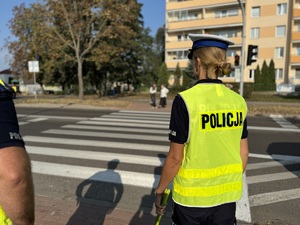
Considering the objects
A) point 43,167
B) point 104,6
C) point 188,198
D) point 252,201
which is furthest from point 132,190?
point 104,6

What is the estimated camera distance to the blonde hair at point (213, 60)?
180 centimetres

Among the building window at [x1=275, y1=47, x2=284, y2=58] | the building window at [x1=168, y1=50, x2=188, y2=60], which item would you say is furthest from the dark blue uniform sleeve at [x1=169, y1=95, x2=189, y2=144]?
the building window at [x1=168, y1=50, x2=188, y2=60]

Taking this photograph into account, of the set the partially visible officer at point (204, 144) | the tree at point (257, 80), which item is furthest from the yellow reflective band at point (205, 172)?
the tree at point (257, 80)

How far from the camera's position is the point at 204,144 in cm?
177

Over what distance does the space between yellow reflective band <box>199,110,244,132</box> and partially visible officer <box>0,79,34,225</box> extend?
1.03 meters

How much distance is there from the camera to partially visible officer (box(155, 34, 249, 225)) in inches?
68.3

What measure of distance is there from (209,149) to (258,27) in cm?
4491

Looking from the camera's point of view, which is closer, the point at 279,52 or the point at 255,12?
the point at 279,52

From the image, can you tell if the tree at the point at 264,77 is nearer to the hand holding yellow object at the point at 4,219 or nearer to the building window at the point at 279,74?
the building window at the point at 279,74

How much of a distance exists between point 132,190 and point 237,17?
139 feet

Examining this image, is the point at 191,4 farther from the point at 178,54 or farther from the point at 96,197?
the point at 96,197

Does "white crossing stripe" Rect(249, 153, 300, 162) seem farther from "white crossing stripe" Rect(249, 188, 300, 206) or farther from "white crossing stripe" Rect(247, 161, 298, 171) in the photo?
"white crossing stripe" Rect(249, 188, 300, 206)

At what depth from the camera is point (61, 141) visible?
807 centimetres

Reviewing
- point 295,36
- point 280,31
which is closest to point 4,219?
point 295,36
